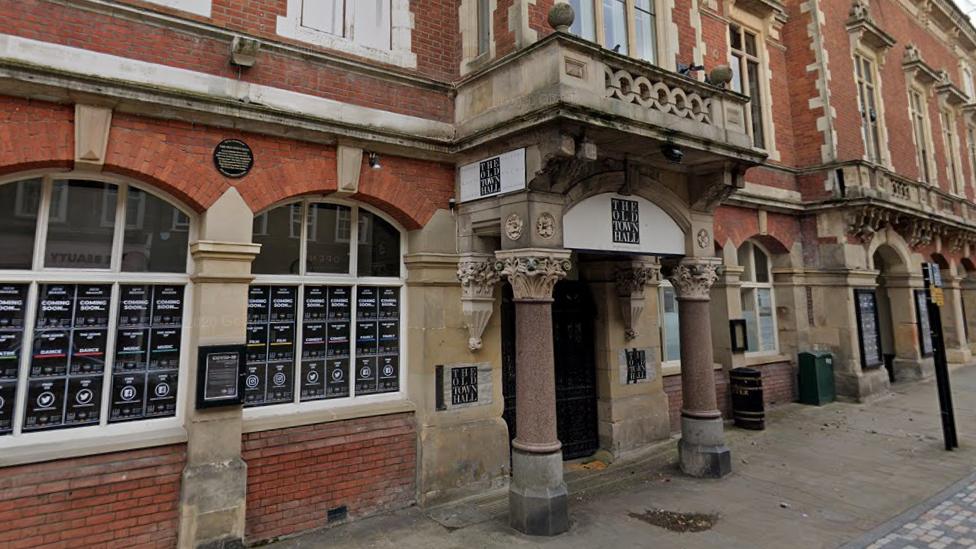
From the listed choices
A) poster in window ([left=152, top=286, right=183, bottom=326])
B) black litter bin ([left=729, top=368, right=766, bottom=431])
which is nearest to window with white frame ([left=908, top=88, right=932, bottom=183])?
black litter bin ([left=729, top=368, right=766, bottom=431])

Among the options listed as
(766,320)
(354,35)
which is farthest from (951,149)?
(354,35)

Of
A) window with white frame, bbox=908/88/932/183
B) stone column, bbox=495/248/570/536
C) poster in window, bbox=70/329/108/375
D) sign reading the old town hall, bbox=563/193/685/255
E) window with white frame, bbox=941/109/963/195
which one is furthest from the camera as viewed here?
window with white frame, bbox=941/109/963/195

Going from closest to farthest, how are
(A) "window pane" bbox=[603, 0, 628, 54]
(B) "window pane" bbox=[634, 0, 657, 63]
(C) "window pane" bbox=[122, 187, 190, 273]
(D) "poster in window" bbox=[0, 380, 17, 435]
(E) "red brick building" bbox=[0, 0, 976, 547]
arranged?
(D) "poster in window" bbox=[0, 380, 17, 435], (E) "red brick building" bbox=[0, 0, 976, 547], (C) "window pane" bbox=[122, 187, 190, 273], (A) "window pane" bbox=[603, 0, 628, 54], (B) "window pane" bbox=[634, 0, 657, 63]

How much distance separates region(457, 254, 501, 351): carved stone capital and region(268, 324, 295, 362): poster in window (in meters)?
2.10

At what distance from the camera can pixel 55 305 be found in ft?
15.4

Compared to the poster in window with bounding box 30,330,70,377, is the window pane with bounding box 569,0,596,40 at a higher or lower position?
higher

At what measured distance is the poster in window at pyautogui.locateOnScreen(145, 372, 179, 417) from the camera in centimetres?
504

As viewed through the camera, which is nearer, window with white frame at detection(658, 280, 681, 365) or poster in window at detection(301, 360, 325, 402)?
poster in window at detection(301, 360, 325, 402)

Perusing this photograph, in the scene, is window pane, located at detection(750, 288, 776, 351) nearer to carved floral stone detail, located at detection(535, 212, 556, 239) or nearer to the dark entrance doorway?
the dark entrance doorway

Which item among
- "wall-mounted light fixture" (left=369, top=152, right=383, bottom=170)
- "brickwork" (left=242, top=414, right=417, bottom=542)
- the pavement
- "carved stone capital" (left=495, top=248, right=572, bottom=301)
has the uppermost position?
"wall-mounted light fixture" (left=369, top=152, right=383, bottom=170)

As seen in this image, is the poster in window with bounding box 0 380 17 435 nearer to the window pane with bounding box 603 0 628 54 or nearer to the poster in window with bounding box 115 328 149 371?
the poster in window with bounding box 115 328 149 371

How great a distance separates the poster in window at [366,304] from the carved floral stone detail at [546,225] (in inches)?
90.1

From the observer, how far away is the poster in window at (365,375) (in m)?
6.21

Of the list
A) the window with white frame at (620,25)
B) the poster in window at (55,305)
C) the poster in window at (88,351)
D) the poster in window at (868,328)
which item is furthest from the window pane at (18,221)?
the poster in window at (868,328)
